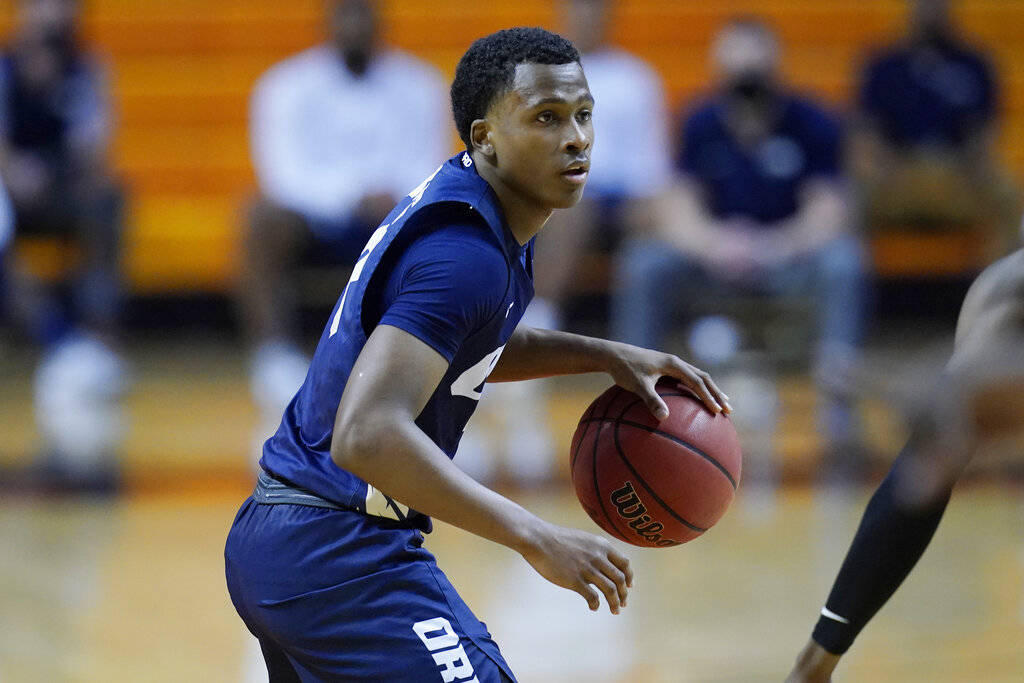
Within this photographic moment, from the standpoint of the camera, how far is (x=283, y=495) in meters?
2.21

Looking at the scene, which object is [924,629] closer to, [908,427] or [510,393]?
[908,427]

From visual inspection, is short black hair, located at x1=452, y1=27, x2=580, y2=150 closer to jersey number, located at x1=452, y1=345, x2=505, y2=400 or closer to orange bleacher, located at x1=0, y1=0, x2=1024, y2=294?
jersey number, located at x1=452, y1=345, x2=505, y2=400

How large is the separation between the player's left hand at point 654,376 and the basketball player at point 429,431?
324mm

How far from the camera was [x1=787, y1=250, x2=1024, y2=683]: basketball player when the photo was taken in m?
2.31

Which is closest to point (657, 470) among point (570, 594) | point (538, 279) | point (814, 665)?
point (814, 665)

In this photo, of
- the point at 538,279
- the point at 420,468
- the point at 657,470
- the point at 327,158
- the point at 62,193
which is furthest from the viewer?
the point at 62,193

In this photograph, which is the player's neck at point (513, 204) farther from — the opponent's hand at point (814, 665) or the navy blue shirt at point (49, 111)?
the navy blue shirt at point (49, 111)

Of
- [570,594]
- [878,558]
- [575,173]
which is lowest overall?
[570,594]

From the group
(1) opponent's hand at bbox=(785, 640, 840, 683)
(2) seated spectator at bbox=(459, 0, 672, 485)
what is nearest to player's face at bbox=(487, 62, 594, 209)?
(1) opponent's hand at bbox=(785, 640, 840, 683)

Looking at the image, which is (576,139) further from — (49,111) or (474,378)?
(49,111)

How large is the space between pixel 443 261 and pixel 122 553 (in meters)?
2.87

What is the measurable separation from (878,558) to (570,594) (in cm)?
164

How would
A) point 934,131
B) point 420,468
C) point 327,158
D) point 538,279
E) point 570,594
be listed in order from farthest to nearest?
point 934,131 < point 327,158 < point 538,279 < point 570,594 < point 420,468

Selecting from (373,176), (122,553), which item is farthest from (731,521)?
(373,176)
